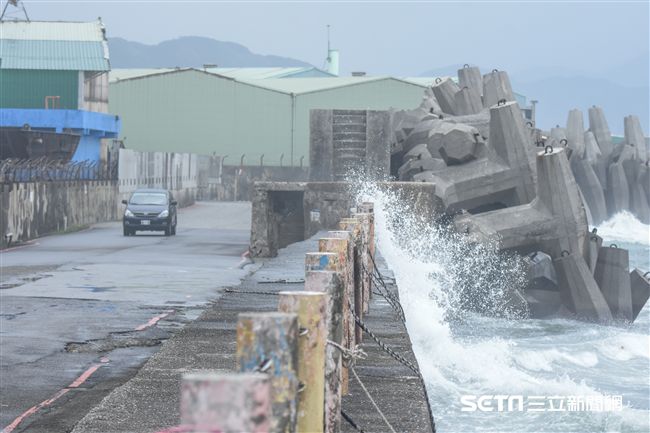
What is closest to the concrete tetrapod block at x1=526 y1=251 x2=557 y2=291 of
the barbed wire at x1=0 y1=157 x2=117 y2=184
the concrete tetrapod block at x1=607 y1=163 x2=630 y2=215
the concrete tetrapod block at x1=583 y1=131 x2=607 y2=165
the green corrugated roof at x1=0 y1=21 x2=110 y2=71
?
the barbed wire at x1=0 y1=157 x2=117 y2=184

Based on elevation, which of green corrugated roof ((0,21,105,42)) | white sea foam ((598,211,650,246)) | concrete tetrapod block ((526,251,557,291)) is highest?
green corrugated roof ((0,21,105,42))

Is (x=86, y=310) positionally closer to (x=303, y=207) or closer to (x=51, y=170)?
(x=303, y=207)

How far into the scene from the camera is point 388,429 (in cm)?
827

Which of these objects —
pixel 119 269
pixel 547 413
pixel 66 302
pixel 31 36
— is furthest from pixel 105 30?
pixel 547 413

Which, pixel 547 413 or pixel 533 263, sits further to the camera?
pixel 533 263

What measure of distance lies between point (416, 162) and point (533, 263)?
16.7 ft

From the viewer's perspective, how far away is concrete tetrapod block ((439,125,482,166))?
2955cm

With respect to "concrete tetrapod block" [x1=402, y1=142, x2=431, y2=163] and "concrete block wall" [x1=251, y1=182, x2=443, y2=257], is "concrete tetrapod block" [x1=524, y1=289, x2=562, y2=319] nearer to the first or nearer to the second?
"concrete block wall" [x1=251, y1=182, x2=443, y2=257]

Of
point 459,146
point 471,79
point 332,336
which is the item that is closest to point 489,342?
point 459,146

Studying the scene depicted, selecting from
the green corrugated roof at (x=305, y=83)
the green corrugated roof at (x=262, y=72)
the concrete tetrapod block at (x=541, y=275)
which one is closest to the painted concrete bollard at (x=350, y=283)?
the concrete tetrapod block at (x=541, y=275)

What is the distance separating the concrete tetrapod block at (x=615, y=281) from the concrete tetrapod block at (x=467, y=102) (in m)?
15.0

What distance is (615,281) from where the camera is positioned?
27484 mm

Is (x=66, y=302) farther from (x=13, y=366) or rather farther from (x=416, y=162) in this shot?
(x=416, y=162)

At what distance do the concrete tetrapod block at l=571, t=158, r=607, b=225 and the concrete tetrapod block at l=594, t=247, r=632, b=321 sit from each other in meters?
39.4
